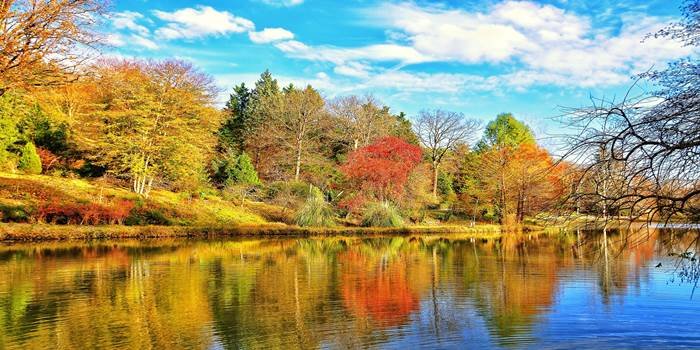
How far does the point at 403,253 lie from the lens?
19.9 metres

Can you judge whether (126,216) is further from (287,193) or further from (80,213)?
(287,193)

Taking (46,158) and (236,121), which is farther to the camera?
(236,121)

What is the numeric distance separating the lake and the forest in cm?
414

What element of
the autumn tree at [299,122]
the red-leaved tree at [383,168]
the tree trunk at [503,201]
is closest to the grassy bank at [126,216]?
the tree trunk at [503,201]

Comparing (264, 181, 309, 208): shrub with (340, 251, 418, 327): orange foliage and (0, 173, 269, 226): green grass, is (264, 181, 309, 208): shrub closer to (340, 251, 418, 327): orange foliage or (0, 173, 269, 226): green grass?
(0, 173, 269, 226): green grass

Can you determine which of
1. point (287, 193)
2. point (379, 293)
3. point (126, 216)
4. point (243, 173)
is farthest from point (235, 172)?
point (379, 293)

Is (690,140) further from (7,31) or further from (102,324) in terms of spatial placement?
(7,31)

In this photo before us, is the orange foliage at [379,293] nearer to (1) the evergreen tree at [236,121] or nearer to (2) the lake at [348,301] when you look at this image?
(2) the lake at [348,301]

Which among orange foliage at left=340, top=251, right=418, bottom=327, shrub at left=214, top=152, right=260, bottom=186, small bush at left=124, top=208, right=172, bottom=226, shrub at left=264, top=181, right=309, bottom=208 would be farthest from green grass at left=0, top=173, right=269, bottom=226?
orange foliage at left=340, top=251, right=418, bottom=327

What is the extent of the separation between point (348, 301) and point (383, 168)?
22983mm

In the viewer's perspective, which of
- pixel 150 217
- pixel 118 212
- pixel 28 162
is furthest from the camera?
pixel 28 162

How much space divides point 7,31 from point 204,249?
11.1 m

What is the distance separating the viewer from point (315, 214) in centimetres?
3000

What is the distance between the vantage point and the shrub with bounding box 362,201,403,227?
31.4 metres
